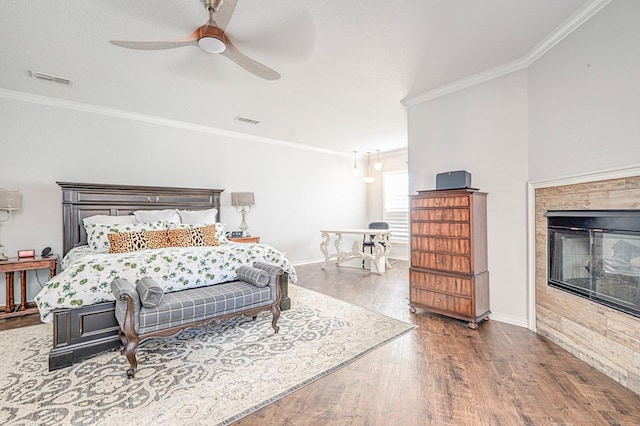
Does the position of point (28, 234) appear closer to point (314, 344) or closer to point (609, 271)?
point (314, 344)

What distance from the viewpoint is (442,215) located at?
3271 mm

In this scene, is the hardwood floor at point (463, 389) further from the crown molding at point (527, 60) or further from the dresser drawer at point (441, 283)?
the crown molding at point (527, 60)

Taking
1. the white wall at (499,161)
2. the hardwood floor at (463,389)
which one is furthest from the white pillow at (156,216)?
the white wall at (499,161)

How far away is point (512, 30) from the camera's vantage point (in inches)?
99.8

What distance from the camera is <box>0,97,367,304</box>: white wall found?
3762mm

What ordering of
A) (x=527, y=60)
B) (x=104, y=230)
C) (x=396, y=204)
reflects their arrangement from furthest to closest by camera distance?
1. (x=396, y=204)
2. (x=104, y=230)
3. (x=527, y=60)

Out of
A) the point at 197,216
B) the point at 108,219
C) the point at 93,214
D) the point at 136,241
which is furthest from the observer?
the point at 197,216

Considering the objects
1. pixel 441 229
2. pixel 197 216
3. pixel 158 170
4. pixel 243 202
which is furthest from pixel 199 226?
pixel 441 229

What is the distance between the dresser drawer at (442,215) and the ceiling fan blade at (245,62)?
7.22 ft

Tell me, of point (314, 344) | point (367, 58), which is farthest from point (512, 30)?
point (314, 344)

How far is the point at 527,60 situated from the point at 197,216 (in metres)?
4.66

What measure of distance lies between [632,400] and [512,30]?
290 cm

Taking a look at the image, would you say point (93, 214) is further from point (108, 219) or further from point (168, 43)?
point (168, 43)

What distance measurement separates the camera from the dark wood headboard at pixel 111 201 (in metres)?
3.91
